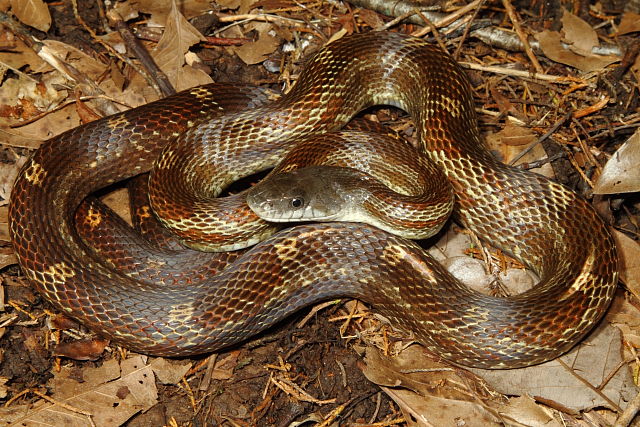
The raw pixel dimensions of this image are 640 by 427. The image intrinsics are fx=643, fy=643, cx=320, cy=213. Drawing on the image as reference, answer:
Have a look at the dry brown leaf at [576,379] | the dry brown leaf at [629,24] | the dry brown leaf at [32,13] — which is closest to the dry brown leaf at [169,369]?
the dry brown leaf at [576,379]

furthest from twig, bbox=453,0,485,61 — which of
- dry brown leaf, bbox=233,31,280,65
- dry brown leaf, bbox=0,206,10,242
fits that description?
dry brown leaf, bbox=0,206,10,242

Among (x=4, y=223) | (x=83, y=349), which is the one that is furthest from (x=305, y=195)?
(x=4, y=223)

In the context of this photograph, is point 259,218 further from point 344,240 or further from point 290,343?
point 290,343

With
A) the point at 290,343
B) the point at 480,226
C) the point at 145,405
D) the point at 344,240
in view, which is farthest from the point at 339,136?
the point at 145,405

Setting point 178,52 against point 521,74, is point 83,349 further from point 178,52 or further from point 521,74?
point 521,74

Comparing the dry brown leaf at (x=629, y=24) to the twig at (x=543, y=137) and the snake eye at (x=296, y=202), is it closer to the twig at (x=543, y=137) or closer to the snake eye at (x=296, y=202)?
the twig at (x=543, y=137)

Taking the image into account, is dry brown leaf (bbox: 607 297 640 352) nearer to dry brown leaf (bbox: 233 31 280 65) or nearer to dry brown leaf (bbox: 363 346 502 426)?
dry brown leaf (bbox: 363 346 502 426)
